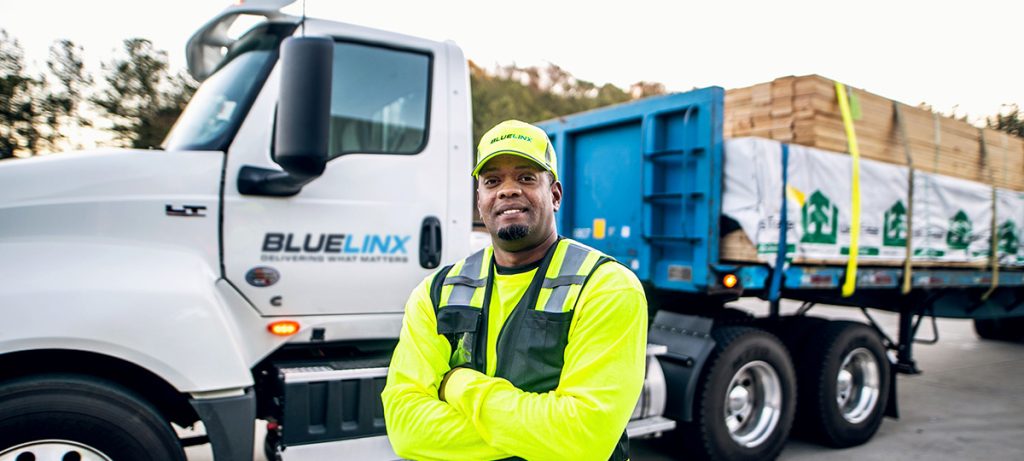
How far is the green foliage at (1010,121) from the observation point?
7.36 meters

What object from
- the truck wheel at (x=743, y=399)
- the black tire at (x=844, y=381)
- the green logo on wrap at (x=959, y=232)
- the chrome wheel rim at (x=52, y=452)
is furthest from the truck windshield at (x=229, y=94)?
the green logo on wrap at (x=959, y=232)

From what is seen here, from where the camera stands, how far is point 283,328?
3047 mm

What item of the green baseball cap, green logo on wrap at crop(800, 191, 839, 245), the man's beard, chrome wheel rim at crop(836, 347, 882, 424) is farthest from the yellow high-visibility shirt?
chrome wheel rim at crop(836, 347, 882, 424)

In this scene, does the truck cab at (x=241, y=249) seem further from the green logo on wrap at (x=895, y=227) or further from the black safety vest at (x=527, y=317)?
the green logo on wrap at (x=895, y=227)

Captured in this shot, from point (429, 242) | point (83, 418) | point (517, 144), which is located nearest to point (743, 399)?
point (429, 242)

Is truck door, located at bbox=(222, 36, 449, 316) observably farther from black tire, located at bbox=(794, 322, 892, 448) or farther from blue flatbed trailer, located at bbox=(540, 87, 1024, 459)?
black tire, located at bbox=(794, 322, 892, 448)

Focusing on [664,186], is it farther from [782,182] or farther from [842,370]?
[842,370]

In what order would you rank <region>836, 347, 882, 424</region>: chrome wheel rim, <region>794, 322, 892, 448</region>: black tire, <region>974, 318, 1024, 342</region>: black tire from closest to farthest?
<region>794, 322, 892, 448</region>: black tire, <region>836, 347, 882, 424</region>: chrome wheel rim, <region>974, 318, 1024, 342</region>: black tire

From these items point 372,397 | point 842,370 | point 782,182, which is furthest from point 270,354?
point 842,370

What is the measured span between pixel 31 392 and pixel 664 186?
Result: 3.47m

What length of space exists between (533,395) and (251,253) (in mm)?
1849

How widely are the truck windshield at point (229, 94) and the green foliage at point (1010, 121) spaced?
7591mm

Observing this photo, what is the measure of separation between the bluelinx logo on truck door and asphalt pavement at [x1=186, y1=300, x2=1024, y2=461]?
890mm

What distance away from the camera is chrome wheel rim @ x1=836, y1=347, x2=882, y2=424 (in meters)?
4.96
